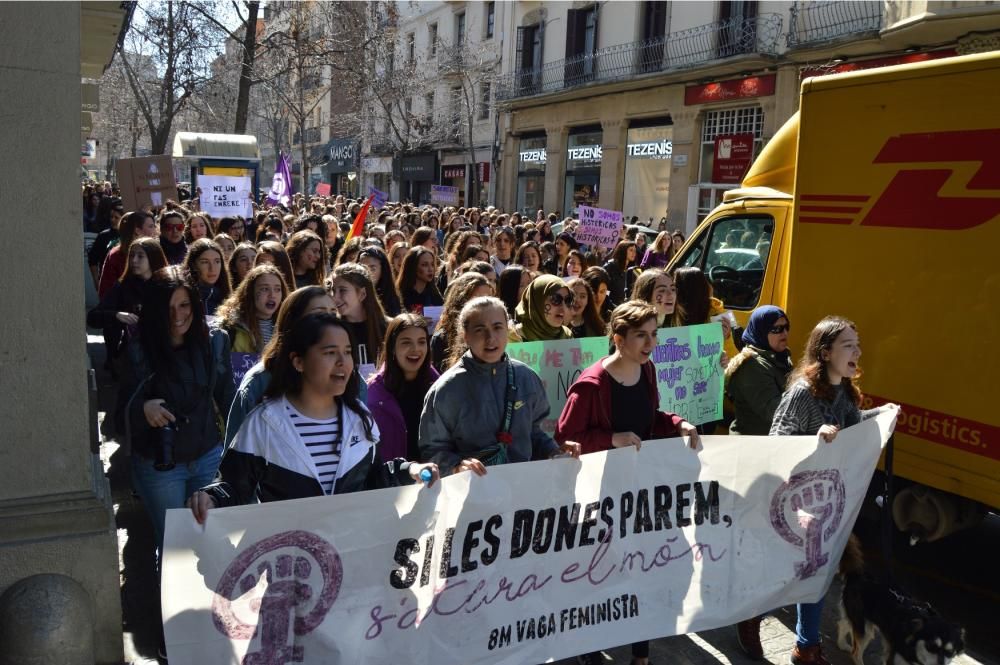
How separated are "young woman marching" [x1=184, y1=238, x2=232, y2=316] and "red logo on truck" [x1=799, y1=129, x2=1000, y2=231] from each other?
410 centimetres

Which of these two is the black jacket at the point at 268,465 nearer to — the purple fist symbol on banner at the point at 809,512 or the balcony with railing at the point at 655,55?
the purple fist symbol on banner at the point at 809,512

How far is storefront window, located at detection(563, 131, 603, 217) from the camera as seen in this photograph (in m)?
28.5

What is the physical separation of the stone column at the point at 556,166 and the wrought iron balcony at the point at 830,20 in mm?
10704

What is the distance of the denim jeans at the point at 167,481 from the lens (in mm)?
4059

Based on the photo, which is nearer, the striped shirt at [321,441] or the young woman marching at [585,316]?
the striped shirt at [321,441]

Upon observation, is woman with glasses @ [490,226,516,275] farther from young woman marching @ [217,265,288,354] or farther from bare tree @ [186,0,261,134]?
bare tree @ [186,0,261,134]

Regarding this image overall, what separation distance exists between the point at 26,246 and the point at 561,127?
90.8 feet

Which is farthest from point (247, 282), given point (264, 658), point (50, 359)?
point (264, 658)

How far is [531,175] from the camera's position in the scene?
32812 millimetres

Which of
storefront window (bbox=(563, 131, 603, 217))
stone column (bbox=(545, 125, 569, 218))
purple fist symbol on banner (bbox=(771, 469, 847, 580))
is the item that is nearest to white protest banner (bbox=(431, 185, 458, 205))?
storefront window (bbox=(563, 131, 603, 217))

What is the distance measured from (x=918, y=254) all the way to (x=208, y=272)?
449cm

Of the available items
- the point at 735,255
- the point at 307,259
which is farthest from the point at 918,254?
the point at 307,259

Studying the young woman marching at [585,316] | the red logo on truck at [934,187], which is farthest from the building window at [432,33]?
the red logo on truck at [934,187]

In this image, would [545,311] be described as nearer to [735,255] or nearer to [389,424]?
[389,424]
